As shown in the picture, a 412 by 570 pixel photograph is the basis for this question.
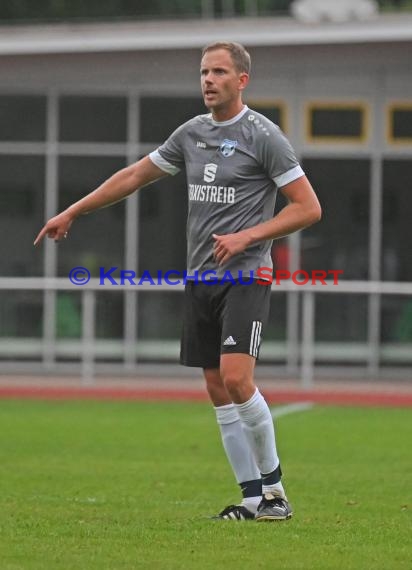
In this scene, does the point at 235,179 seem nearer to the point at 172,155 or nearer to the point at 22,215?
the point at 172,155

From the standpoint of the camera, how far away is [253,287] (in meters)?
7.55

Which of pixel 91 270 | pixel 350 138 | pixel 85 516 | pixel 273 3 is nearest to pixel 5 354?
pixel 91 270

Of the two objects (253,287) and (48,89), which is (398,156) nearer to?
(48,89)

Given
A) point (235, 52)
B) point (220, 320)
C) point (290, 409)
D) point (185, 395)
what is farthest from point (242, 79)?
point (185, 395)

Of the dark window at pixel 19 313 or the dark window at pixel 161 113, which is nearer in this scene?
the dark window at pixel 19 313

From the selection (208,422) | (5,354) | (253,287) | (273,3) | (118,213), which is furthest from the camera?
(273,3)

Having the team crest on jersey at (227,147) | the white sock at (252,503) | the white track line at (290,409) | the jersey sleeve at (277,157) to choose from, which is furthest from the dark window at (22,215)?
the jersey sleeve at (277,157)

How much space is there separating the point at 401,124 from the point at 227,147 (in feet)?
44.0

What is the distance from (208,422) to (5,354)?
18.2 feet

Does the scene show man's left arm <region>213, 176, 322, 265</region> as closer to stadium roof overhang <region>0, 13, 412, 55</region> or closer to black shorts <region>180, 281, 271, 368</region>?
black shorts <region>180, 281, 271, 368</region>

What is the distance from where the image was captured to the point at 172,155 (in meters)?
7.84

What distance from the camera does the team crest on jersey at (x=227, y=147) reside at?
24.6 ft

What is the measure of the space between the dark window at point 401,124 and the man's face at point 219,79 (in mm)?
13408

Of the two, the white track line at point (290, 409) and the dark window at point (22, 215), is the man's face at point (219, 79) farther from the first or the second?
the dark window at point (22, 215)
